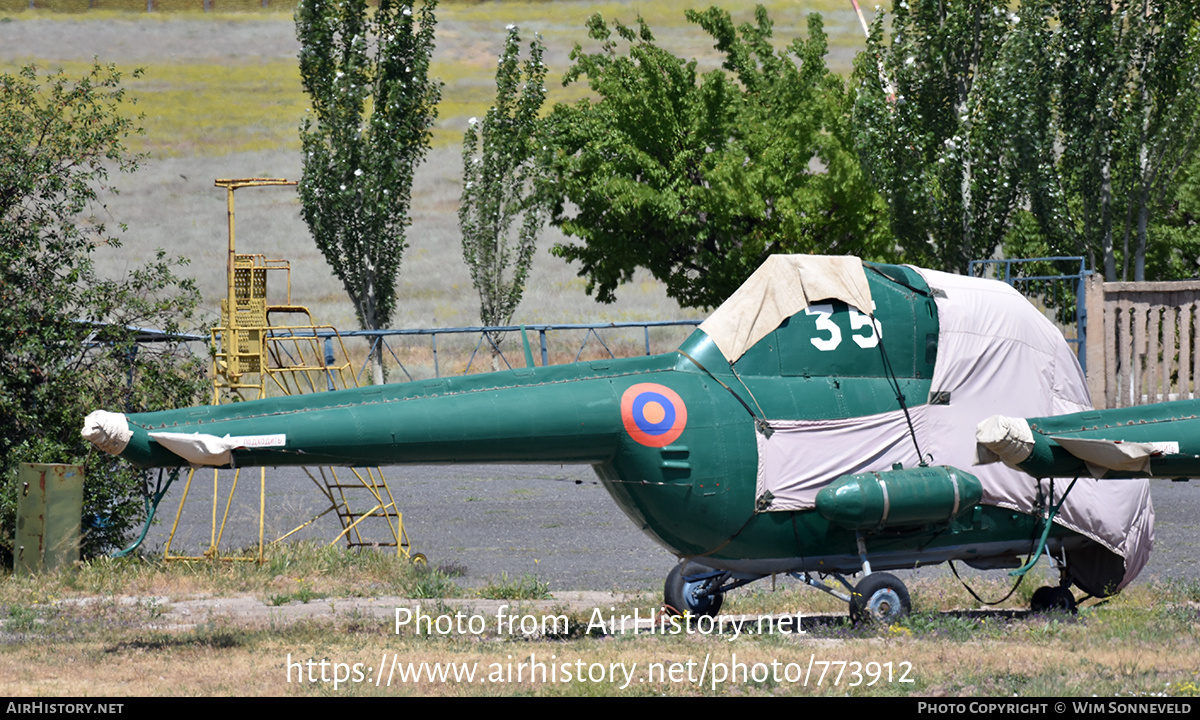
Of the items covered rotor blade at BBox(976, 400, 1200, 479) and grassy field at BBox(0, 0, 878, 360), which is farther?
grassy field at BBox(0, 0, 878, 360)

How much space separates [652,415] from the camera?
37.6 ft

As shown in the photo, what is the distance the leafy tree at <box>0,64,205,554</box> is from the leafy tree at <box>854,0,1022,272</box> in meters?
21.5

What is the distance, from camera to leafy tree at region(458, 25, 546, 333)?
129ft

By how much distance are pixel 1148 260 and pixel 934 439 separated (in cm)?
3297

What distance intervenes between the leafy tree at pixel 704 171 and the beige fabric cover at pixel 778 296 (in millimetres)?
30077

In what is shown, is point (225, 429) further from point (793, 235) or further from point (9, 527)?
point (793, 235)

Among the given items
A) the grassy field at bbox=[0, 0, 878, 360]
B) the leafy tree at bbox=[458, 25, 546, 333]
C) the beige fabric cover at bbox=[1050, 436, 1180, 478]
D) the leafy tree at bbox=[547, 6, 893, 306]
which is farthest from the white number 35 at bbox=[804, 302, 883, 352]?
the grassy field at bbox=[0, 0, 878, 360]

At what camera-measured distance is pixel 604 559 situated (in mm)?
18172

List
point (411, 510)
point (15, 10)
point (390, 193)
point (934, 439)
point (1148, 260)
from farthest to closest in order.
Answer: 1. point (15, 10)
2. point (1148, 260)
3. point (390, 193)
4. point (411, 510)
5. point (934, 439)

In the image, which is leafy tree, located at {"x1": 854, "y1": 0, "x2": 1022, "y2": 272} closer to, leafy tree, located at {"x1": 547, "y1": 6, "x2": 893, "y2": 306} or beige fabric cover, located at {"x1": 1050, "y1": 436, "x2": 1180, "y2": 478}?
leafy tree, located at {"x1": 547, "y1": 6, "x2": 893, "y2": 306}

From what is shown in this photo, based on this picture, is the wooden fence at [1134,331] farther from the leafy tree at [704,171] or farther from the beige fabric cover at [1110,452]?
the leafy tree at [704,171]

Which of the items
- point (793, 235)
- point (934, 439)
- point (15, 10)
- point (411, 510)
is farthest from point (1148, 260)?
point (15, 10)

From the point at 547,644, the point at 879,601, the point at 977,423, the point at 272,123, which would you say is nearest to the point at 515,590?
the point at 547,644

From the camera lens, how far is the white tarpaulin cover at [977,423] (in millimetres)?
11719
